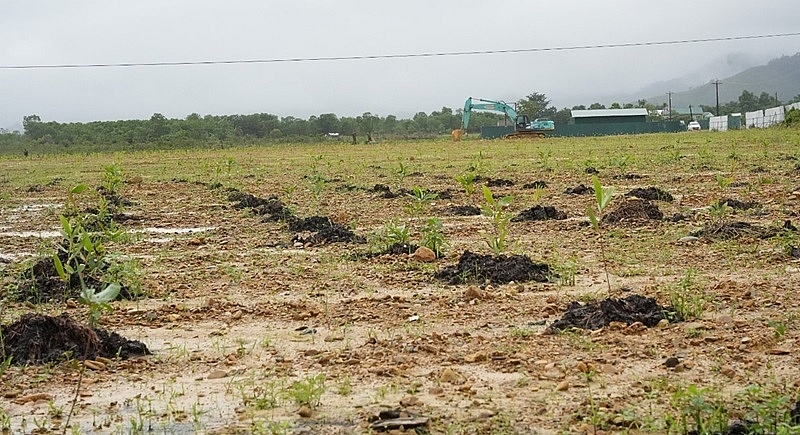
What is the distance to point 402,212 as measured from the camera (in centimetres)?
1142

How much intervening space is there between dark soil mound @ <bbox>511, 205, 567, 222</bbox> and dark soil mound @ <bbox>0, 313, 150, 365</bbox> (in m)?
6.08

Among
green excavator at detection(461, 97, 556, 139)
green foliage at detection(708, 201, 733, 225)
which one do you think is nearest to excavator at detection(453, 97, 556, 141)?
green excavator at detection(461, 97, 556, 139)

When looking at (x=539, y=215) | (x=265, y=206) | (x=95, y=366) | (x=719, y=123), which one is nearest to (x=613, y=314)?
(x=95, y=366)

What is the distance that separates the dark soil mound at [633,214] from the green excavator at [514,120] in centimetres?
4774

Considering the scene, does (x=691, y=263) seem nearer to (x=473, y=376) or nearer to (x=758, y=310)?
(x=758, y=310)

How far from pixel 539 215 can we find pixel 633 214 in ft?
4.12

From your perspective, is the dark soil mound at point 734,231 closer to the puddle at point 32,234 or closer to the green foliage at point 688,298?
the green foliage at point 688,298

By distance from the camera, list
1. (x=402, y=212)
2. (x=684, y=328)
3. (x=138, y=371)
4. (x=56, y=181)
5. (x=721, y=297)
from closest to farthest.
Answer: (x=138, y=371) → (x=684, y=328) → (x=721, y=297) → (x=402, y=212) → (x=56, y=181)

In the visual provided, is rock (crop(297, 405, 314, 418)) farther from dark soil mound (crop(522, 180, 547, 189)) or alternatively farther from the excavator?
the excavator

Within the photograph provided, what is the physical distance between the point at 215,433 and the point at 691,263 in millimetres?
4498

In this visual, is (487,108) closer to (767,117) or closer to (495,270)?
(767,117)

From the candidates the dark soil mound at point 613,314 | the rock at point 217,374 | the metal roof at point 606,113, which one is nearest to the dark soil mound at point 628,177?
the dark soil mound at point 613,314

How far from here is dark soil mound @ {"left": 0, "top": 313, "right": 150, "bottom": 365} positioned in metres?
4.60

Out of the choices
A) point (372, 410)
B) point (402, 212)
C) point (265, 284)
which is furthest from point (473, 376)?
point (402, 212)
